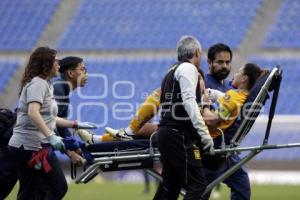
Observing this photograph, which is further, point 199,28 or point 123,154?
point 199,28

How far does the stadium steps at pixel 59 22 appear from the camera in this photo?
23000 mm

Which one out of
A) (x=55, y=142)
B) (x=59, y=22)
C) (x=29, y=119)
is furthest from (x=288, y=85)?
(x=55, y=142)

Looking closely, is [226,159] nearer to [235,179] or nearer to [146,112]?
[235,179]

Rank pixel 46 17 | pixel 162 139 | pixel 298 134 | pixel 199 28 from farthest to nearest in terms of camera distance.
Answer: pixel 46 17 < pixel 199 28 < pixel 298 134 < pixel 162 139

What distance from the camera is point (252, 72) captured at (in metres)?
7.68

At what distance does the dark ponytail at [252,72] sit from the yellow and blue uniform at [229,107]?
15 centimetres

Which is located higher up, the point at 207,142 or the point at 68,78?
the point at 68,78

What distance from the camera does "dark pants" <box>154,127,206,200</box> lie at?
6.78 meters

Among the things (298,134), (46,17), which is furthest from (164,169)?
(46,17)

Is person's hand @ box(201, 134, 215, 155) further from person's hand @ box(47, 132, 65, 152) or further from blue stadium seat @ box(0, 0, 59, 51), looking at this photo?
blue stadium seat @ box(0, 0, 59, 51)

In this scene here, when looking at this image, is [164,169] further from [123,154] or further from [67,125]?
[67,125]

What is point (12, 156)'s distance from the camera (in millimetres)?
7176

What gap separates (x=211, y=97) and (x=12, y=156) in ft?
6.55

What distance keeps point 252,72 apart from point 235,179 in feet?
3.49
